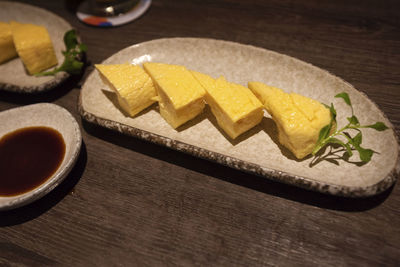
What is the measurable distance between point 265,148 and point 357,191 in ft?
1.87

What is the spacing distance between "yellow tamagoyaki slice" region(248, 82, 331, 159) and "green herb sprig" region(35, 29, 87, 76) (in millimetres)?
1609

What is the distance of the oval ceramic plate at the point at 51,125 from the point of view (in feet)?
5.76

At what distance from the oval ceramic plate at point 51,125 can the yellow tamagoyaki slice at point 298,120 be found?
1260 mm

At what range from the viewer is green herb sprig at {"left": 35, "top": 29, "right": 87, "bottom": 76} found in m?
2.45

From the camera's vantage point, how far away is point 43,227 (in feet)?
5.84

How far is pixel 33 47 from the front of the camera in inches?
97.1

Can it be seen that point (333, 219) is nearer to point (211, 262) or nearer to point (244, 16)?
point (211, 262)

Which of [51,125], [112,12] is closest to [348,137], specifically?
[51,125]

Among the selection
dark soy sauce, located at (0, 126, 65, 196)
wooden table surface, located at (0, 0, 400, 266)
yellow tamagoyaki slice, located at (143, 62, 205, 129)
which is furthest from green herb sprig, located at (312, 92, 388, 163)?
dark soy sauce, located at (0, 126, 65, 196)

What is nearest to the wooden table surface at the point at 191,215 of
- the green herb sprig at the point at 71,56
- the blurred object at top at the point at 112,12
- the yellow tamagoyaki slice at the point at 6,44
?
the green herb sprig at the point at 71,56

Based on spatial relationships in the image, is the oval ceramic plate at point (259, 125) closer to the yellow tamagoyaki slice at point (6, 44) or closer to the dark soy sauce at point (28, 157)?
the dark soy sauce at point (28, 157)

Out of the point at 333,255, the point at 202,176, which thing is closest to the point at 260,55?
the point at 202,176

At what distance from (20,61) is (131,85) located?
143 centimetres

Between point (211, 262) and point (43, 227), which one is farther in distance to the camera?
point (43, 227)
